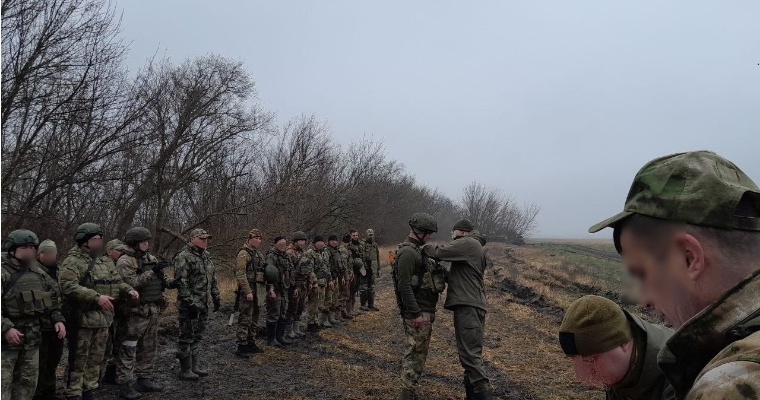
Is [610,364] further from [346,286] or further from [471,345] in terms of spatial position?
[346,286]

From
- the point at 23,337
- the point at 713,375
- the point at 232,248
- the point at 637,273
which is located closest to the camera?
the point at 713,375

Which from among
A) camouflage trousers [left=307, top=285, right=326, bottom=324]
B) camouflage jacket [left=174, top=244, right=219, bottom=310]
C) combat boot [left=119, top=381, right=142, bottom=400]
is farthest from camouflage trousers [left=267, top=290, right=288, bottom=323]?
combat boot [left=119, top=381, right=142, bottom=400]

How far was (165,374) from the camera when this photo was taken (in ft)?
24.9

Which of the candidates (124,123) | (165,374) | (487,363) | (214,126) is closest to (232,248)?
(214,126)

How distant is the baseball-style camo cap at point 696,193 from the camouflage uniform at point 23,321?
6.00m

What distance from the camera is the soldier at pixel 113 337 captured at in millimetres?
6848

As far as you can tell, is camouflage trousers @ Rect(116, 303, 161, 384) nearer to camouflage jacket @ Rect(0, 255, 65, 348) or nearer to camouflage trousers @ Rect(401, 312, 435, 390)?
camouflage jacket @ Rect(0, 255, 65, 348)

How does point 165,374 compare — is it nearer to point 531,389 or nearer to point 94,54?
point 531,389

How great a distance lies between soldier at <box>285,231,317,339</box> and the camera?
10.2 m

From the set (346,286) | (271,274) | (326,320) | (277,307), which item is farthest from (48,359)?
(346,286)

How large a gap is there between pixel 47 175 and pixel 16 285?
746 cm

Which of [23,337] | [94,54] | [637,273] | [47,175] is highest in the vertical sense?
[94,54]

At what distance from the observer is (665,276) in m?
1.18

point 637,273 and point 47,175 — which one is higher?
point 47,175
